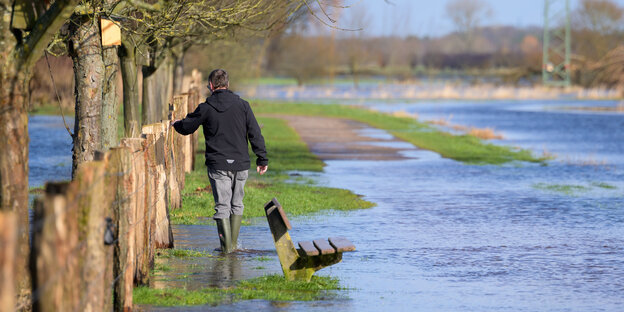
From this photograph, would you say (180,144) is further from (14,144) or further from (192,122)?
(14,144)

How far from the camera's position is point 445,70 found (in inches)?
4380

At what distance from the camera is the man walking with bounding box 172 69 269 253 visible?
407 inches

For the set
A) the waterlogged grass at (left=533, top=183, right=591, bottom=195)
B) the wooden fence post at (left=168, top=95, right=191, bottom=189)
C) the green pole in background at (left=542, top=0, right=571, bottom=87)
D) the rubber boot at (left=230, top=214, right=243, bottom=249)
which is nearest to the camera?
the rubber boot at (left=230, top=214, right=243, bottom=249)

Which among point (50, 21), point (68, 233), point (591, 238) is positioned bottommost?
point (591, 238)

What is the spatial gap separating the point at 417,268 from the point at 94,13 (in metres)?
4.48

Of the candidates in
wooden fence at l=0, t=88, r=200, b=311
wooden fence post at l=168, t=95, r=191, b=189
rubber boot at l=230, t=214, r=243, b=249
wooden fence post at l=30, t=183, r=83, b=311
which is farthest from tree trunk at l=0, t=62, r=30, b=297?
wooden fence post at l=168, t=95, r=191, b=189

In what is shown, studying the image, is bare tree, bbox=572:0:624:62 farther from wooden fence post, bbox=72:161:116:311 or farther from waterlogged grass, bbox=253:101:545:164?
wooden fence post, bbox=72:161:116:311

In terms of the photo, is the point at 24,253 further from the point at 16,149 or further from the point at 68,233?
the point at 68,233

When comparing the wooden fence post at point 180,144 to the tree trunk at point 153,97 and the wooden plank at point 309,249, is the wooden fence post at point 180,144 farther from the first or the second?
the tree trunk at point 153,97

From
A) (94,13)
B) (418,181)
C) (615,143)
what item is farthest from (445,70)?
(94,13)

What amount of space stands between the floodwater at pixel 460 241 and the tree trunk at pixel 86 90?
1.46 meters

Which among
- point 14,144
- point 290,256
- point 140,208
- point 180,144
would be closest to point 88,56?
point 180,144

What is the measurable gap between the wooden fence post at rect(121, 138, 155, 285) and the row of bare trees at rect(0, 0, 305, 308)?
3.16 feet

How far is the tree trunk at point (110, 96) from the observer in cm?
1359
